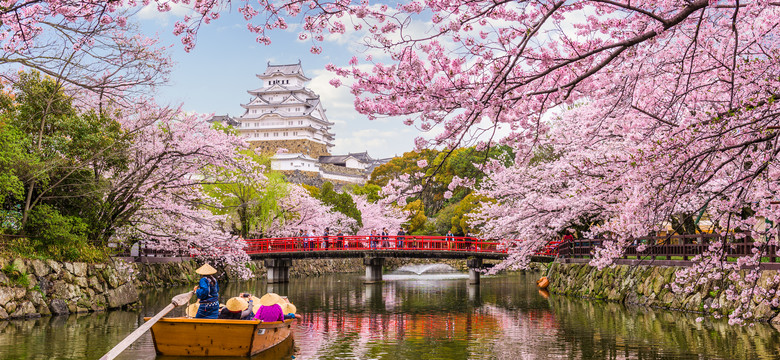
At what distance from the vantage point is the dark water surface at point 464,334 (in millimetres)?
11086

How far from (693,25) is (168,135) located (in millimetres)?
14278

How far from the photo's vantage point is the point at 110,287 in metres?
18.3

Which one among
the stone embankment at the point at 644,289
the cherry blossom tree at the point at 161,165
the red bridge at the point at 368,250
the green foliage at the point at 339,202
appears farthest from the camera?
the green foliage at the point at 339,202

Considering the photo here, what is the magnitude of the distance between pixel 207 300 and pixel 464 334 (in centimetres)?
578

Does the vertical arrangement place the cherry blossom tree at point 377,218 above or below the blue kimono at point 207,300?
above

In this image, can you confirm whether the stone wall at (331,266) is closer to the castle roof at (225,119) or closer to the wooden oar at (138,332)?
the wooden oar at (138,332)

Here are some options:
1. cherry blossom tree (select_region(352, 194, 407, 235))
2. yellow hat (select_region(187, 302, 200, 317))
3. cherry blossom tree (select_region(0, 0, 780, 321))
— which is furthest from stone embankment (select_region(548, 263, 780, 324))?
cherry blossom tree (select_region(352, 194, 407, 235))

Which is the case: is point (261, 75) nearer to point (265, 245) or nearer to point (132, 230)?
point (265, 245)

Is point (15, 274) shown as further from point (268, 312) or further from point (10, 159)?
point (268, 312)

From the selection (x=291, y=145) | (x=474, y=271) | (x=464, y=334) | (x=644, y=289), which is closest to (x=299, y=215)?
(x=474, y=271)

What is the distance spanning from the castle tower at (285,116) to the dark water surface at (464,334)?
215 ft

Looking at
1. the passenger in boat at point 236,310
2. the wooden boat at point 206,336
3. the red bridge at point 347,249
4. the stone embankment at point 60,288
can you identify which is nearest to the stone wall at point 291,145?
the red bridge at point 347,249

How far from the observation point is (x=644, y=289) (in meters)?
19.1

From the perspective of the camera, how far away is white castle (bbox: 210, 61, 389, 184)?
84.9 meters
